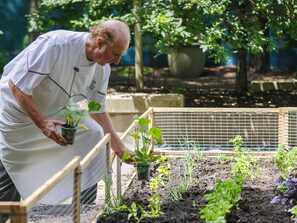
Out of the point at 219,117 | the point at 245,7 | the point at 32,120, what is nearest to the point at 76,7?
the point at 245,7

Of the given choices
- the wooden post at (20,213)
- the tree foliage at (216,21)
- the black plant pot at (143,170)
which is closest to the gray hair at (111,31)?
the black plant pot at (143,170)

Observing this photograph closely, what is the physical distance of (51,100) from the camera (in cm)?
461

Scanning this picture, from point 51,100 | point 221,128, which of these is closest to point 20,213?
point 51,100

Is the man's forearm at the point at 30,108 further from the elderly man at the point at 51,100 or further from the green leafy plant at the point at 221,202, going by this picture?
the green leafy plant at the point at 221,202

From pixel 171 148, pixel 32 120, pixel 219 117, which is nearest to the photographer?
pixel 32 120

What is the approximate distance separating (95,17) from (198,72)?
5582 mm

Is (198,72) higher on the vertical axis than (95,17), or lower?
lower

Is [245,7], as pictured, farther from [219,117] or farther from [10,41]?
[10,41]

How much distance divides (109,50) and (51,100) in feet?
1.89

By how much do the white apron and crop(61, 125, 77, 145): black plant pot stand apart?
0.32 metres

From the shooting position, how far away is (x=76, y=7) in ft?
36.0

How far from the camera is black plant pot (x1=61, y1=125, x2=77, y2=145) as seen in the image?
4359mm

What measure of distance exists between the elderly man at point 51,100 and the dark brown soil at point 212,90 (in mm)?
4926

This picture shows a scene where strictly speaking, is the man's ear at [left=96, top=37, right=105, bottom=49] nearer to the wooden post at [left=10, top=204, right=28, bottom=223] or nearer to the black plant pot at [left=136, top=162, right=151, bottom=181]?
the black plant pot at [left=136, top=162, right=151, bottom=181]
